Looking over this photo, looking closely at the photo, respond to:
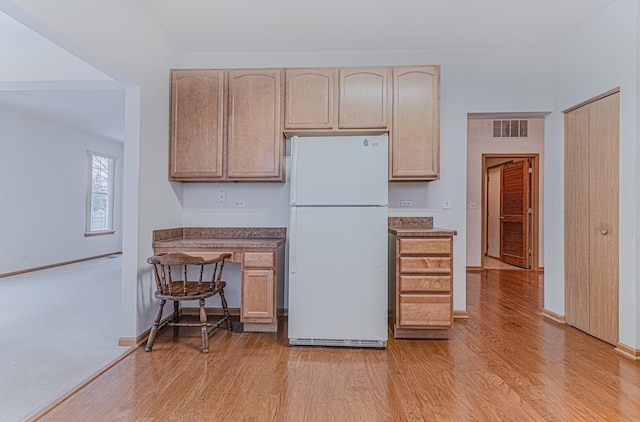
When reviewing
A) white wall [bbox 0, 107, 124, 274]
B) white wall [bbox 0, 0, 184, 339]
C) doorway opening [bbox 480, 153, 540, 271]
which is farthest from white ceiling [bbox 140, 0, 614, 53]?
white wall [bbox 0, 107, 124, 274]

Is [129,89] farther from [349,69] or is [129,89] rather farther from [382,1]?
[382,1]

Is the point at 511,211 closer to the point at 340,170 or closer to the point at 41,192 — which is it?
the point at 340,170

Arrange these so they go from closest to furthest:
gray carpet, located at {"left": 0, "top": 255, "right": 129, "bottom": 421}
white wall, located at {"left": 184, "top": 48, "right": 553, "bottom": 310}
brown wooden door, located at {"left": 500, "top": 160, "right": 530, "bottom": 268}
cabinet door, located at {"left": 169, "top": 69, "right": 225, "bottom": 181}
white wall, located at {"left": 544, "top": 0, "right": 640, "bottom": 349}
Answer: gray carpet, located at {"left": 0, "top": 255, "right": 129, "bottom": 421}, white wall, located at {"left": 544, "top": 0, "right": 640, "bottom": 349}, cabinet door, located at {"left": 169, "top": 69, "right": 225, "bottom": 181}, white wall, located at {"left": 184, "top": 48, "right": 553, "bottom": 310}, brown wooden door, located at {"left": 500, "top": 160, "right": 530, "bottom": 268}

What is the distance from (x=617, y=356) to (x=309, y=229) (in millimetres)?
2445

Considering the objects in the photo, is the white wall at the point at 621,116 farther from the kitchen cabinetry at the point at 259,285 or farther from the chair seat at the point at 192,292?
the chair seat at the point at 192,292

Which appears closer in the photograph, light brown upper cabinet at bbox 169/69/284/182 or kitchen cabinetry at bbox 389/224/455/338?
kitchen cabinetry at bbox 389/224/455/338

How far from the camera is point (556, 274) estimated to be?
11.0 ft

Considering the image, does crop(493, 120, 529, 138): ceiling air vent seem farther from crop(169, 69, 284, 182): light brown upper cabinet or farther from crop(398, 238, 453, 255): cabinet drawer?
crop(169, 69, 284, 182): light brown upper cabinet

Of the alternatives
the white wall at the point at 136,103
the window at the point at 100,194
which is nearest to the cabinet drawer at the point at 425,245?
the white wall at the point at 136,103

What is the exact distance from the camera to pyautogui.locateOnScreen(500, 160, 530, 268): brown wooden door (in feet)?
20.6

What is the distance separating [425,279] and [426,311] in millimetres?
260

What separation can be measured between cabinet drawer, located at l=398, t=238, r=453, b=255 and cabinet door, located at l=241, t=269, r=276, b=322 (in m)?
1.15

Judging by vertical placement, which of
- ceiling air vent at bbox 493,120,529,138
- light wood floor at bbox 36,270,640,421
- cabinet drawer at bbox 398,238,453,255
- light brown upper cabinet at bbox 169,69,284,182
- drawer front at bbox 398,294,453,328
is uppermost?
ceiling air vent at bbox 493,120,529,138

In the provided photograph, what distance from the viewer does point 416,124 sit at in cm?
305
